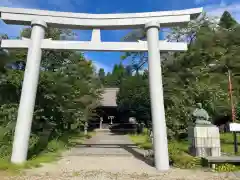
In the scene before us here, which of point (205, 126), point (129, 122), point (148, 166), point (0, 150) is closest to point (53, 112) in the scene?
point (0, 150)

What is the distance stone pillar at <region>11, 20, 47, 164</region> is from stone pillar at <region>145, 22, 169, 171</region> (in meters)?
3.65

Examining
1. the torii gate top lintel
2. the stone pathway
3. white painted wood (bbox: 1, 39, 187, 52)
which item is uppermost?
the torii gate top lintel

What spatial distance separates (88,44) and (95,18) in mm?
1030

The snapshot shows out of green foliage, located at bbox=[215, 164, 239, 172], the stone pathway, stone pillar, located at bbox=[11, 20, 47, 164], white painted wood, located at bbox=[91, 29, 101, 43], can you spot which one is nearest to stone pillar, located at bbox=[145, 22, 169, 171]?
the stone pathway

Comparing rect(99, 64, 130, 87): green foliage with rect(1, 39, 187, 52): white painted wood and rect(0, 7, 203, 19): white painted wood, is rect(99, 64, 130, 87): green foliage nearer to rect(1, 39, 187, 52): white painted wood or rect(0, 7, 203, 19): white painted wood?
rect(0, 7, 203, 19): white painted wood

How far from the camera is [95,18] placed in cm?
830

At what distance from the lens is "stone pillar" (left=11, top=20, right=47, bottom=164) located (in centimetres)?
724

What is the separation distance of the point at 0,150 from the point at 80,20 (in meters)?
5.28

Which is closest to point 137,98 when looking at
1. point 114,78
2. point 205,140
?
point 205,140

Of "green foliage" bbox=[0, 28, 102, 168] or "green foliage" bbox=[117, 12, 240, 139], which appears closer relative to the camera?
"green foliage" bbox=[0, 28, 102, 168]

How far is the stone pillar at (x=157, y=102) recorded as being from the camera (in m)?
7.02

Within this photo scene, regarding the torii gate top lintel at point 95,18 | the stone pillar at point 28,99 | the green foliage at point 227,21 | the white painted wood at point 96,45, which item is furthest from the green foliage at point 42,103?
the green foliage at point 227,21

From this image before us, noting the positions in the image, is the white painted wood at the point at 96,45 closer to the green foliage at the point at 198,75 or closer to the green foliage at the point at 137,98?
the green foliage at the point at 198,75

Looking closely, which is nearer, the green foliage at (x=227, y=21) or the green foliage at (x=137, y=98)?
the green foliage at (x=137, y=98)
